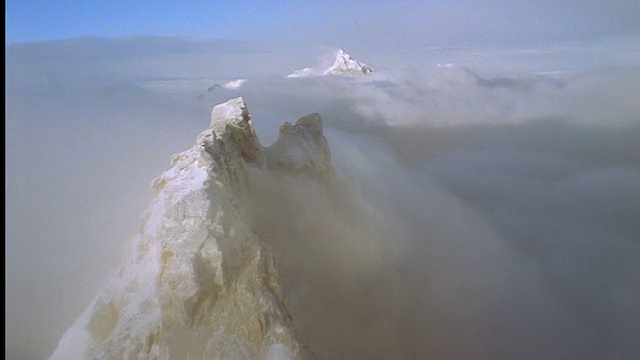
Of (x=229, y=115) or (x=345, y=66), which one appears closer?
(x=229, y=115)

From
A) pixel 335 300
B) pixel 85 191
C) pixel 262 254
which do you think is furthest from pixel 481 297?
pixel 85 191

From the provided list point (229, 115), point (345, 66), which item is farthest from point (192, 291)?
point (345, 66)

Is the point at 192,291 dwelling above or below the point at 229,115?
below

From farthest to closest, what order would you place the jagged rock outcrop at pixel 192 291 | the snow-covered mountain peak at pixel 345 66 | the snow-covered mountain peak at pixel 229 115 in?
1. the snow-covered mountain peak at pixel 345 66
2. the snow-covered mountain peak at pixel 229 115
3. the jagged rock outcrop at pixel 192 291

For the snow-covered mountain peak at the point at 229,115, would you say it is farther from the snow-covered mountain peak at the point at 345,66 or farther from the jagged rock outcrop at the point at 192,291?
the snow-covered mountain peak at the point at 345,66

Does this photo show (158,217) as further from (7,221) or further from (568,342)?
(568,342)

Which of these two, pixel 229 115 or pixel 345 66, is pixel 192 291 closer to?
pixel 229 115

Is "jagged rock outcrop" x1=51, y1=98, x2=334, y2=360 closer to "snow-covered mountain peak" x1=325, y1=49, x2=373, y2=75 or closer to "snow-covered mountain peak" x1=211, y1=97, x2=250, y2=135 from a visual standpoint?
"snow-covered mountain peak" x1=211, y1=97, x2=250, y2=135

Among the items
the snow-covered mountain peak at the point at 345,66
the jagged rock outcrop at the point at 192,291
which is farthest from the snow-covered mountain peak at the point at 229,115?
the snow-covered mountain peak at the point at 345,66
